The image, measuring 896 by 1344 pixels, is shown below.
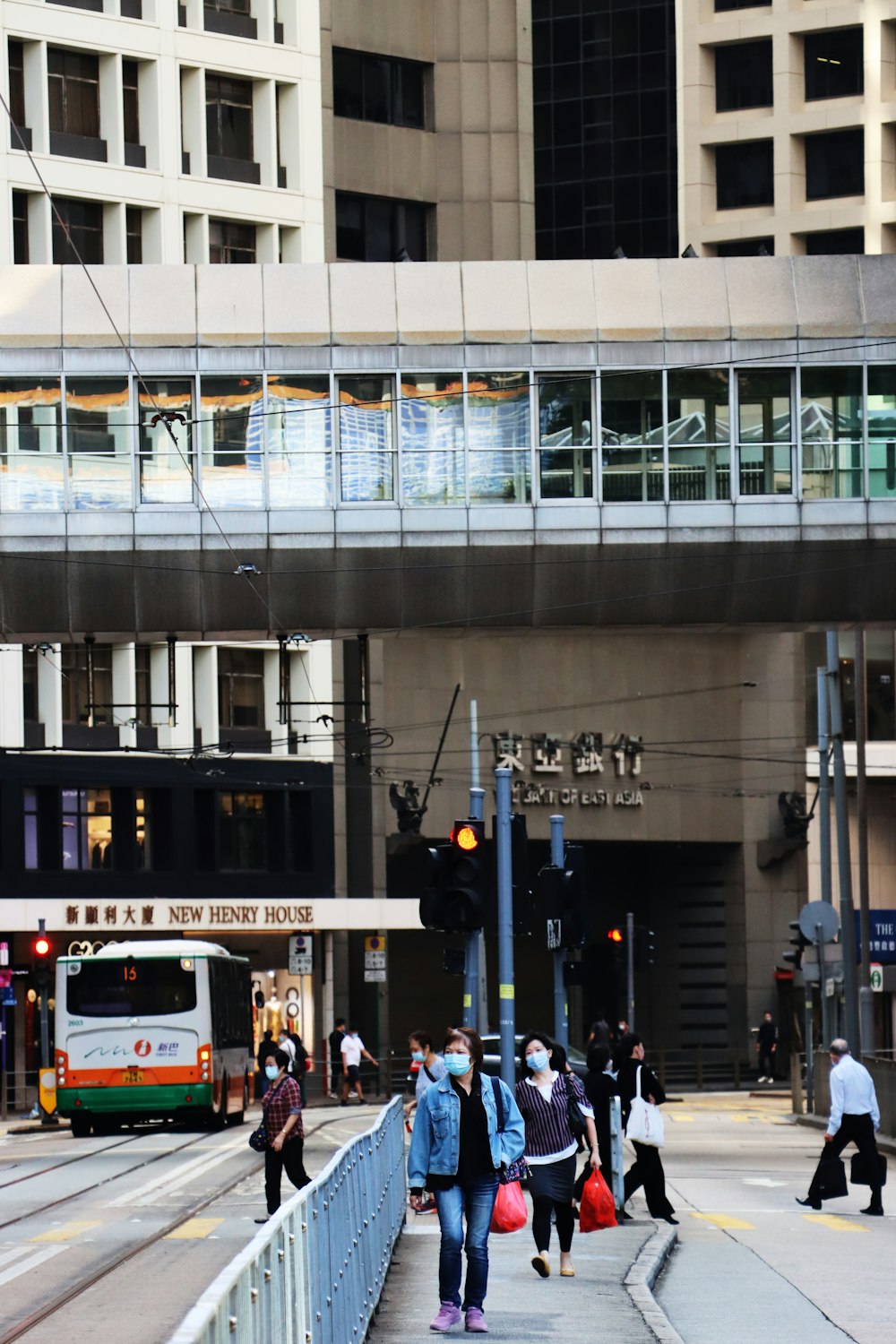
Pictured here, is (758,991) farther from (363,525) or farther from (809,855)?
(363,525)

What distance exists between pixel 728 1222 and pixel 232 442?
46.6ft

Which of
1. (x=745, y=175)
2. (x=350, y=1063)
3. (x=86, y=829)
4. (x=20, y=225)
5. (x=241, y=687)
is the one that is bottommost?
(x=350, y=1063)

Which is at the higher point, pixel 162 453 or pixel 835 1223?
pixel 162 453

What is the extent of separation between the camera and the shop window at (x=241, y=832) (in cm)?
5819

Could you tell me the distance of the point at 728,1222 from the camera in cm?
2177

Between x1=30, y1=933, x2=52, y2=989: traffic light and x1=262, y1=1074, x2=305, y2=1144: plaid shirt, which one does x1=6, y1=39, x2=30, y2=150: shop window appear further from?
x1=262, y1=1074, x2=305, y2=1144: plaid shirt

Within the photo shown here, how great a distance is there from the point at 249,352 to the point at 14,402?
3.00m

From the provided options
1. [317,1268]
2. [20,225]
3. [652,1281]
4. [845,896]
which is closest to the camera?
[317,1268]

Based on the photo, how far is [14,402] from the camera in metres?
32.6

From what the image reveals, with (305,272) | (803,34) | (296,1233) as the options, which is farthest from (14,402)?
(803,34)

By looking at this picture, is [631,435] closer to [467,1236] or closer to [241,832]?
[467,1236]

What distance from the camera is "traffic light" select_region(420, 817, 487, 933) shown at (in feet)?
69.0

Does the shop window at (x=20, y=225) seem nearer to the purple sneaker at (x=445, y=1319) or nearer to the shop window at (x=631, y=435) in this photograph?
the shop window at (x=631, y=435)

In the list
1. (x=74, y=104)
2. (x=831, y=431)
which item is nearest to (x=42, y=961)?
(x=831, y=431)
